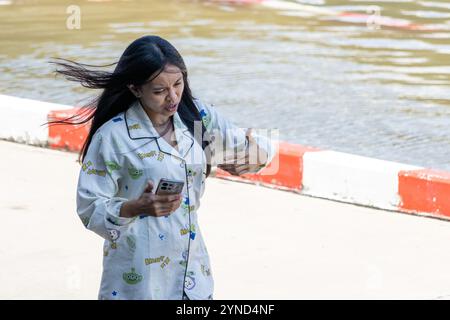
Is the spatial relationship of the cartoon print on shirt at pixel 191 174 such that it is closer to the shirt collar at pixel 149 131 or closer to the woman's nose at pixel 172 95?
the shirt collar at pixel 149 131

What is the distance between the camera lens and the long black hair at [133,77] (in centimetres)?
354

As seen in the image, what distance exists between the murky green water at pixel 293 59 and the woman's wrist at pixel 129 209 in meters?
4.18

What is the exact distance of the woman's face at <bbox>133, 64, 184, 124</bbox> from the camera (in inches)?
139

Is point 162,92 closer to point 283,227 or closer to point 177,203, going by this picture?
point 177,203

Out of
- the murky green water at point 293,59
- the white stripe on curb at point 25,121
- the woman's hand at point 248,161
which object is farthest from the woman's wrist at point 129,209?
the white stripe on curb at point 25,121

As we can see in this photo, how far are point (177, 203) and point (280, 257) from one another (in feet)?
8.25

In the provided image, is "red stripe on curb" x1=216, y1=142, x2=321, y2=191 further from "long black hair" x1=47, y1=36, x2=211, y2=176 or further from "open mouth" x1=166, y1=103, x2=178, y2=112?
"open mouth" x1=166, y1=103, x2=178, y2=112

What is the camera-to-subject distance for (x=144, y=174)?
139 inches

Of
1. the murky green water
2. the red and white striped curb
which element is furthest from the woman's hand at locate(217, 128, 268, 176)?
the red and white striped curb

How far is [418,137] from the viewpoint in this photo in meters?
8.00

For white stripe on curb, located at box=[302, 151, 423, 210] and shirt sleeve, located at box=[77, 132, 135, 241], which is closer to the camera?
shirt sleeve, located at box=[77, 132, 135, 241]

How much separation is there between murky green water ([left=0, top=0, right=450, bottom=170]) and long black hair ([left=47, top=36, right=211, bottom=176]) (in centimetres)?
385
